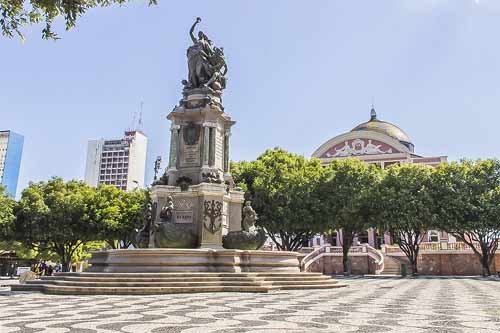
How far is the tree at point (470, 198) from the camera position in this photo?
97.7ft

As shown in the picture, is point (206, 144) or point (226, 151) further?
point (226, 151)

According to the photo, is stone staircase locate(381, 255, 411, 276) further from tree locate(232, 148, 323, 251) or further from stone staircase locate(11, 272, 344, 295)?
stone staircase locate(11, 272, 344, 295)

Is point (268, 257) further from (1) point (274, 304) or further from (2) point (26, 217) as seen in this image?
(2) point (26, 217)

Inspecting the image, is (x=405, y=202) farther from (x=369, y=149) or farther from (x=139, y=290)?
(x=369, y=149)

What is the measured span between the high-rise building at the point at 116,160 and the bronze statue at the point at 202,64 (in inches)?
4749

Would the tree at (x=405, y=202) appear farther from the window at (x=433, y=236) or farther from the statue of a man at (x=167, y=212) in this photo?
the window at (x=433, y=236)

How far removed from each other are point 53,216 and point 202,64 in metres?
18.5

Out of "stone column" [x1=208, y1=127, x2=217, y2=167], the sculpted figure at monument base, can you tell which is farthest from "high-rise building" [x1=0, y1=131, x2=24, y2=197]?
the sculpted figure at monument base

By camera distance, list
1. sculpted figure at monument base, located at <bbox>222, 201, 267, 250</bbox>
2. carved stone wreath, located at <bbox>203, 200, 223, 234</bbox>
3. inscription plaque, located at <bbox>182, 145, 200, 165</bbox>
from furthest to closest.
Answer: inscription plaque, located at <bbox>182, 145, 200, 165</bbox>
carved stone wreath, located at <bbox>203, 200, 223, 234</bbox>
sculpted figure at monument base, located at <bbox>222, 201, 267, 250</bbox>

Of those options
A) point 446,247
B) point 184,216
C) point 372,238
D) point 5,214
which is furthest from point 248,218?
point 372,238

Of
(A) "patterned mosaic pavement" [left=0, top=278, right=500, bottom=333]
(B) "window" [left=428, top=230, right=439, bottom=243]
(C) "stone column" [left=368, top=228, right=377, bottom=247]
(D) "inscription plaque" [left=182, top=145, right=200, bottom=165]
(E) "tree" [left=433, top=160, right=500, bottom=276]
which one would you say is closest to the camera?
(A) "patterned mosaic pavement" [left=0, top=278, right=500, bottom=333]

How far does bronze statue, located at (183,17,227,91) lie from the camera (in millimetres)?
18453

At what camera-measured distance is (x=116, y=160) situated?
449ft

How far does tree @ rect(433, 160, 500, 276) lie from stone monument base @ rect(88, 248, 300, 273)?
64.8 ft
